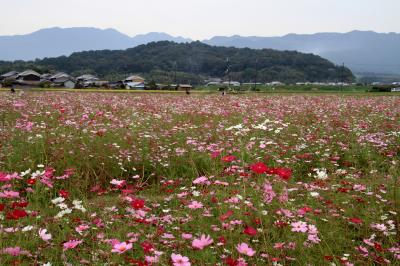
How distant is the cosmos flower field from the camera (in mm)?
2662

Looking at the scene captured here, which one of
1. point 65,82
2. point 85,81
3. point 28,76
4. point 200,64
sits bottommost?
point 65,82

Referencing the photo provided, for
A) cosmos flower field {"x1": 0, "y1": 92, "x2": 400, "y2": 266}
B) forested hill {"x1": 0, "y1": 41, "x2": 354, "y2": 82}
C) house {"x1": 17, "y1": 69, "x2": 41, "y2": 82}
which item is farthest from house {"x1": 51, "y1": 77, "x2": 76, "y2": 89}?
cosmos flower field {"x1": 0, "y1": 92, "x2": 400, "y2": 266}

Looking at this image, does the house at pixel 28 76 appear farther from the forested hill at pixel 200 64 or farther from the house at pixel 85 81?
the forested hill at pixel 200 64

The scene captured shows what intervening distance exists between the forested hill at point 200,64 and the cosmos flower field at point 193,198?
87.9m

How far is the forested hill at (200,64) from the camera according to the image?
3840 inches

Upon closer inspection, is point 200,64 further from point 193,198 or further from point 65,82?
point 193,198

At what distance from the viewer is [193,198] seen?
3984mm

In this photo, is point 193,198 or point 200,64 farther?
point 200,64

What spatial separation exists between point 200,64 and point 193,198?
352 ft

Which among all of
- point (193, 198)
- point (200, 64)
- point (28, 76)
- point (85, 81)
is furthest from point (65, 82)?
point (193, 198)

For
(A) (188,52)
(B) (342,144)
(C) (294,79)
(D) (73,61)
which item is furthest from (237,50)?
(B) (342,144)

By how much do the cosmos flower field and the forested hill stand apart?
87926 millimetres

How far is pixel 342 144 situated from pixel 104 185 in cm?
397

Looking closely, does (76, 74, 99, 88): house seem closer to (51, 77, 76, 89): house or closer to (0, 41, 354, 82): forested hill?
(51, 77, 76, 89): house
